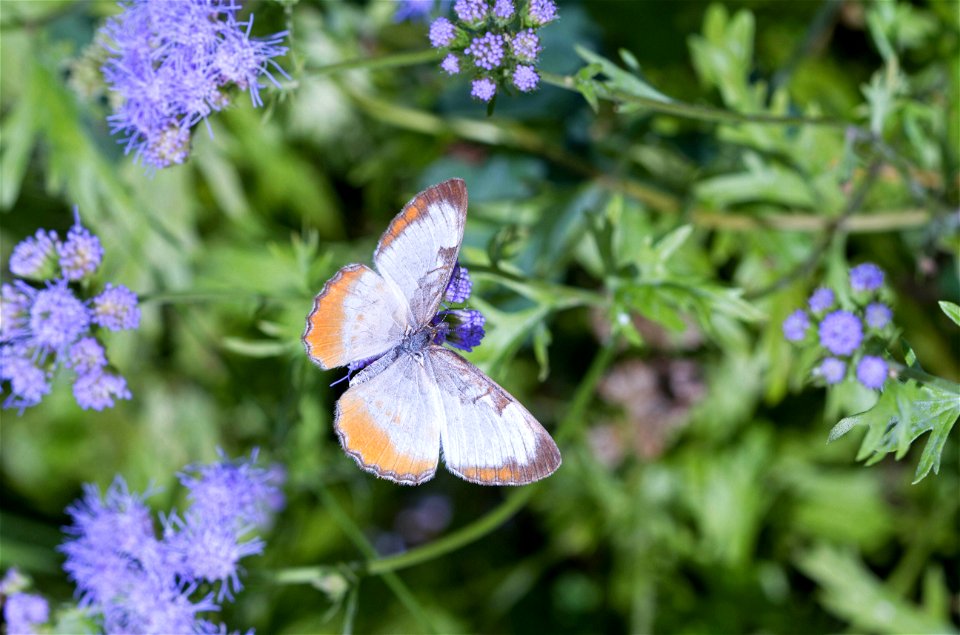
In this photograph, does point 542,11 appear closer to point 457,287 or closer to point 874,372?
point 457,287

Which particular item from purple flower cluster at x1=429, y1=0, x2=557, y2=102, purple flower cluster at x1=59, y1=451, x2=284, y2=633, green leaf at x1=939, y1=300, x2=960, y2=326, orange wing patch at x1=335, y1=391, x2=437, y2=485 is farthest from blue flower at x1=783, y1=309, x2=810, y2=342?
purple flower cluster at x1=59, y1=451, x2=284, y2=633

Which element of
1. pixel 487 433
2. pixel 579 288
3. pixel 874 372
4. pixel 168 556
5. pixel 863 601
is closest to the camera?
pixel 487 433

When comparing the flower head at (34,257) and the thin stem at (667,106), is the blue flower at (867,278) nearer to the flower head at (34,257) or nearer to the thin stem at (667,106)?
the thin stem at (667,106)

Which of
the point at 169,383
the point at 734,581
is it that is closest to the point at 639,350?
the point at 734,581

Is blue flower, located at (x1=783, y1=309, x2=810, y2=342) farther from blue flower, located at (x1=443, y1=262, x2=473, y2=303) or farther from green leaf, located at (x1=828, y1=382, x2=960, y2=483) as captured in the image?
blue flower, located at (x1=443, y1=262, x2=473, y2=303)

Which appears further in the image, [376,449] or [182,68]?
[182,68]

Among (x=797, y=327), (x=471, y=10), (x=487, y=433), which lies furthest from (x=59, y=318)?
(x=797, y=327)
